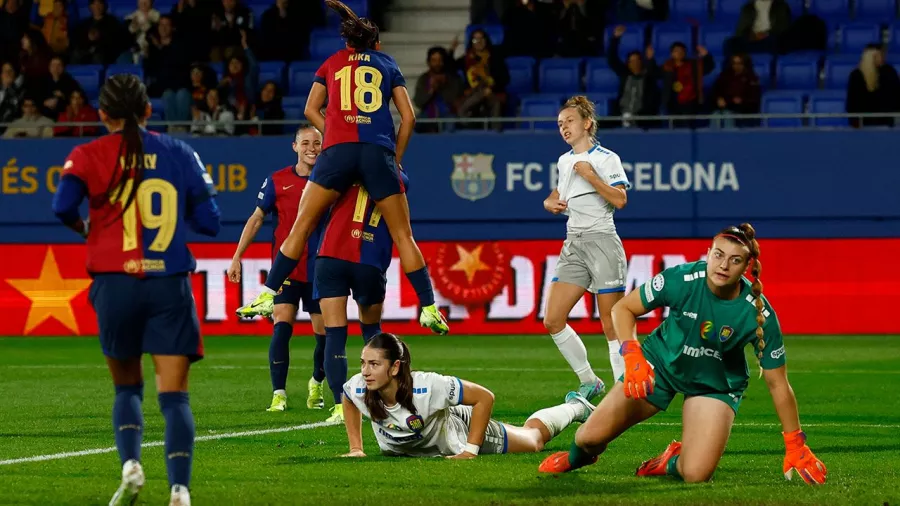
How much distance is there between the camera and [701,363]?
7.13m

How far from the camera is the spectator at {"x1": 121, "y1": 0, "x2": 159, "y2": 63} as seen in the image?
21.3 m

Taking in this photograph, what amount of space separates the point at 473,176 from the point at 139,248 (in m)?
13.5

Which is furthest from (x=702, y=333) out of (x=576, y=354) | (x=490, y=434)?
(x=576, y=354)

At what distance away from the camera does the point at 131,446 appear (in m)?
5.88

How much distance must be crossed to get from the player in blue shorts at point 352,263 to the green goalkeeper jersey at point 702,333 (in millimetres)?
2560

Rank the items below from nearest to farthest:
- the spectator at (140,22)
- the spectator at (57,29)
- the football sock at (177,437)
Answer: the football sock at (177,437) → the spectator at (140,22) → the spectator at (57,29)

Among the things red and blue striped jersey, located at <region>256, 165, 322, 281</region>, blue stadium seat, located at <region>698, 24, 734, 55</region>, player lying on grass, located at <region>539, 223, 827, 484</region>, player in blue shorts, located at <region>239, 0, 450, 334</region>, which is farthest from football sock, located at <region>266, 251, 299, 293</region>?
A: blue stadium seat, located at <region>698, 24, 734, 55</region>

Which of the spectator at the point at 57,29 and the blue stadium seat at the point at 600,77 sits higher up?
the spectator at the point at 57,29

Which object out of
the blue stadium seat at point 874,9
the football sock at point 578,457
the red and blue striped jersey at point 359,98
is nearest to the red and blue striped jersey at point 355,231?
the red and blue striped jersey at point 359,98

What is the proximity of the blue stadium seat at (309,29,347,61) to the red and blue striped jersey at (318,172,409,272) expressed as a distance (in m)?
12.7

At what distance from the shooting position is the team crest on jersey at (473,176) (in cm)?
1905

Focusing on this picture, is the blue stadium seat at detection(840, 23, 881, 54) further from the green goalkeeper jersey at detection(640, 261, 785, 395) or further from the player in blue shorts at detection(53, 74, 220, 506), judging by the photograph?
the player in blue shorts at detection(53, 74, 220, 506)

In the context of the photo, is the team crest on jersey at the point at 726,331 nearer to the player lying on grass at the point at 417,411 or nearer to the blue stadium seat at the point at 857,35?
the player lying on grass at the point at 417,411

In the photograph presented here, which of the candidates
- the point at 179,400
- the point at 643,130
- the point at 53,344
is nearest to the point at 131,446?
the point at 179,400
